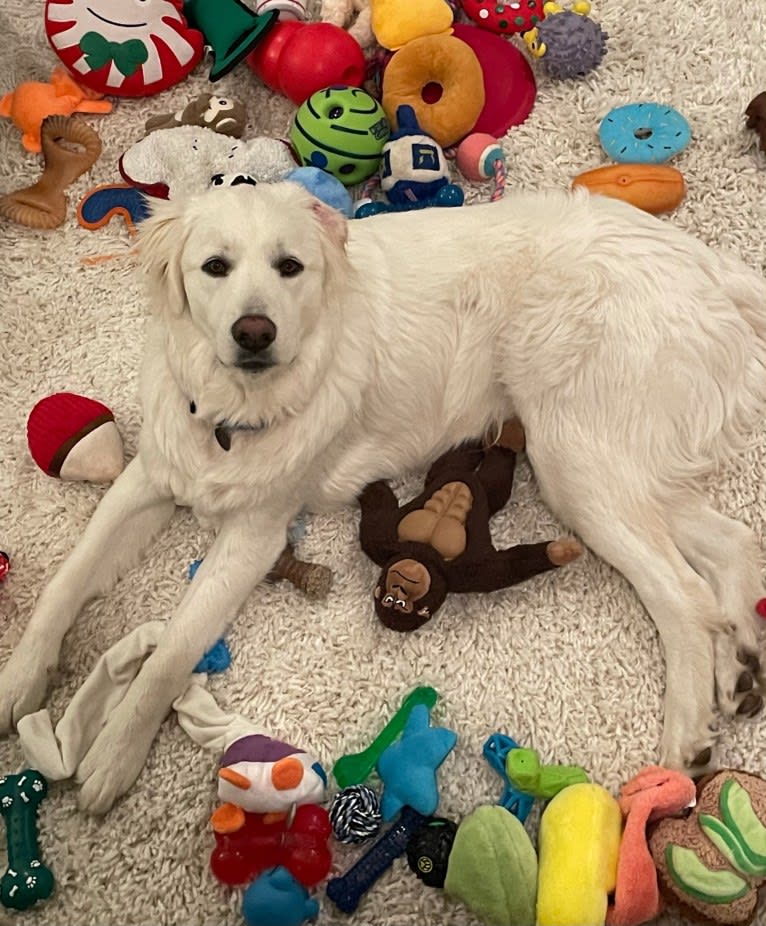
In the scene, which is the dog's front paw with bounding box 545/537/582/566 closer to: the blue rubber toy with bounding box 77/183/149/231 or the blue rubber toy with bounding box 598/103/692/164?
the blue rubber toy with bounding box 598/103/692/164

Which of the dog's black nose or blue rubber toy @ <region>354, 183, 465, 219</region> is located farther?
blue rubber toy @ <region>354, 183, 465, 219</region>

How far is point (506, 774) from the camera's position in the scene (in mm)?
1841

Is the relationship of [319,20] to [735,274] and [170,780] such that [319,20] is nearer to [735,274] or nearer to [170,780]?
[735,274]

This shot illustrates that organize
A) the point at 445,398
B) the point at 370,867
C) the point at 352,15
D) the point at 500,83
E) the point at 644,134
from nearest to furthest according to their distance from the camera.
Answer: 1. the point at 370,867
2. the point at 445,398
3. the point at 644,134
4. the point at 500,83
5. the point at 352,15

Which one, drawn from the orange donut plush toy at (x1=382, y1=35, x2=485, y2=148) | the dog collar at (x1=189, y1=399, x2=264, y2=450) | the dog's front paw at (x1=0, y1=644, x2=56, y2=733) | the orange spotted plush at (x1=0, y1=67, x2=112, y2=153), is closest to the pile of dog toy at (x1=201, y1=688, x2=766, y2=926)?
the dog's front paw at (x1=0, y1=644, x2=56, y2=733)

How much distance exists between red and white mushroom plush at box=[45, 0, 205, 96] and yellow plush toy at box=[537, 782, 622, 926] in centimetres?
247

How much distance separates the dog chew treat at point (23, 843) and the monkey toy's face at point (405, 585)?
82cm

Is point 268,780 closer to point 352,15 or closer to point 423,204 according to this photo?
point 423,204

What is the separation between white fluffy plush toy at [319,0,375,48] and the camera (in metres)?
2.85

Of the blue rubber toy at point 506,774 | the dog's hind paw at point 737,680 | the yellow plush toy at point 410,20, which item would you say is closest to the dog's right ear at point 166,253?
the blue rubber toy at point 506,774

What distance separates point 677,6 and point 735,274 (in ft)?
4.42

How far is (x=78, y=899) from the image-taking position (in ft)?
5.78

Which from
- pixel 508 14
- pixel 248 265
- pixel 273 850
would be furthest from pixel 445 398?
pixel 508 14

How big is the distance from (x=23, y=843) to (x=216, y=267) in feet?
3.96
